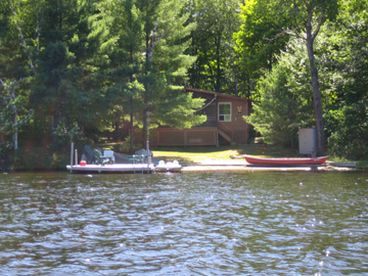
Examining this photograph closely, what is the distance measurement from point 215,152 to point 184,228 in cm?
2958

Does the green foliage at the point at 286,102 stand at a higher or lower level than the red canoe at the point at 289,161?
higher

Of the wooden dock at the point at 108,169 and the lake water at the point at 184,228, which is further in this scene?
the wooden dock at the point at 108,169

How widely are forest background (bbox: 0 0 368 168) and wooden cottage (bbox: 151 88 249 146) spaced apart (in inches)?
252

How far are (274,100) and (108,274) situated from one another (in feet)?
112

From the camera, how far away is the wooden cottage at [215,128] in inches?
2008

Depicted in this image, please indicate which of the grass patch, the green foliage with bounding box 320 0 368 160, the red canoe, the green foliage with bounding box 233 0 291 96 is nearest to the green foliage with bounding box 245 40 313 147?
the grass patch

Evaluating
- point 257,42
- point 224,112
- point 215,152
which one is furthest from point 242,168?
point 257,42

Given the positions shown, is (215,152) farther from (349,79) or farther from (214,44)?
(214,44)

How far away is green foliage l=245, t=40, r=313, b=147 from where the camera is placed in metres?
43.3

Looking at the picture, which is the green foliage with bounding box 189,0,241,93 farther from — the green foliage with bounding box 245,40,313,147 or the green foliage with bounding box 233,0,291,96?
the green foliage with bounding box 245,40,313,147

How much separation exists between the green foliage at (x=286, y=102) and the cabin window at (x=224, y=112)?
20.8 feet

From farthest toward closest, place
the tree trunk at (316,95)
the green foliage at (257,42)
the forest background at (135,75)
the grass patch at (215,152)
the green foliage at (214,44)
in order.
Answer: the green foliage at (214,44) → the green foliage at (257,42) → the grass patch at (215,152) → the tree trunk at (316,95) → the forest background at (135,75)

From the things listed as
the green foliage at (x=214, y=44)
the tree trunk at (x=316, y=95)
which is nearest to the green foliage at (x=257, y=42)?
the green foliage at (x=214, y=44)

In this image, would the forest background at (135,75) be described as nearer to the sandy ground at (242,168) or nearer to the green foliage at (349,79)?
the green foliage at (349,79)
